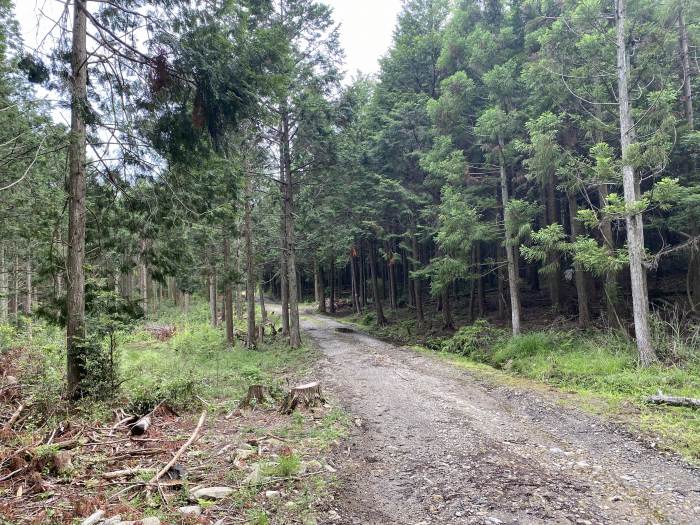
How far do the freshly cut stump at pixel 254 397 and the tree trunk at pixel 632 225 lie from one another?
8.61 meters

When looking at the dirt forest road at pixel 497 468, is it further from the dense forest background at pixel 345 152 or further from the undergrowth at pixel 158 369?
the dense forest background at pixel 345 152

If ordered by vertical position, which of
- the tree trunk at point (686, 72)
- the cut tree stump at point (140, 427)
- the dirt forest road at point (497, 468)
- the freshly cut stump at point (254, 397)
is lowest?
the dirt forest road at point (497, 468)

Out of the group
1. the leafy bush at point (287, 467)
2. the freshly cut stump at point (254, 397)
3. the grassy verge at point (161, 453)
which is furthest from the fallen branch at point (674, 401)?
the freshly cut stump at point (254, 397)

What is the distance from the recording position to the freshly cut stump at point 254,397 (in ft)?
26.1

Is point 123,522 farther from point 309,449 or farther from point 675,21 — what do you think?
point 675,21

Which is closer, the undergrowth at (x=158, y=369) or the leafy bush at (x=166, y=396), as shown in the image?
the undergrowth at (x=158, y=369)

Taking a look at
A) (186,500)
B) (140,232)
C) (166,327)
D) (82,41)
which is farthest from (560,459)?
(166,327)

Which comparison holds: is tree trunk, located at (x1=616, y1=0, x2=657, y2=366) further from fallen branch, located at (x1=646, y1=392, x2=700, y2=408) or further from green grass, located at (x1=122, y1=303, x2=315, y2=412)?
green grass, located at (x1=122, y1=303, x2=315, y2=412)

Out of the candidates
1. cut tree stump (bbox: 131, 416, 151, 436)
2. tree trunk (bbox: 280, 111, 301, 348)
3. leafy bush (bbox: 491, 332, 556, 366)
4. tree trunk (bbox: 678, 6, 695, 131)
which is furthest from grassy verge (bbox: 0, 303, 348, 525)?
tree trunk (bbox: 678, 6, 695, 131)

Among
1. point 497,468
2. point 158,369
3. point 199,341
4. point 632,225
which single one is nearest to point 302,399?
point 497,468

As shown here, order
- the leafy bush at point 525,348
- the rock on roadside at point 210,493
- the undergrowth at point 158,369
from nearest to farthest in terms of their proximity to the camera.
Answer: the rock on roadside at point 210,493, the undergrowth at point 158,369, the leafy bush at point 525,348

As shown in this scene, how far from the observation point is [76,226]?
7.07 meters

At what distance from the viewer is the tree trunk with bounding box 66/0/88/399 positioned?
6906 mm

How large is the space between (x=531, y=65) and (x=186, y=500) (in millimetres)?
13553
